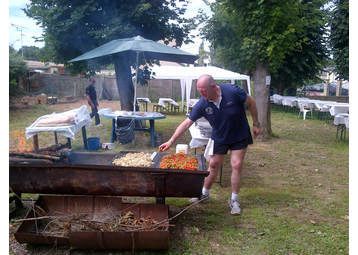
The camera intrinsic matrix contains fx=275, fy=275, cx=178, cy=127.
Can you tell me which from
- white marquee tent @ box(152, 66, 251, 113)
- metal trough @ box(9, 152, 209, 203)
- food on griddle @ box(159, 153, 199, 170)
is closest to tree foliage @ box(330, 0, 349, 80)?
white marquee tent @ box(152, 66, 251, 113)

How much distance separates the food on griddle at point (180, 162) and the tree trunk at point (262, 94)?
19.2 ft

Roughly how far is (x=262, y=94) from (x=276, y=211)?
5.59 metres

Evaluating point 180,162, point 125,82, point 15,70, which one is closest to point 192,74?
point 125,82

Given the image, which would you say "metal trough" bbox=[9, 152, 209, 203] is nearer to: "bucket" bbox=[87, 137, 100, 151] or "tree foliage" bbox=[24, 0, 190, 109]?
"bucket" bbox=[87, 137, 100, 151]

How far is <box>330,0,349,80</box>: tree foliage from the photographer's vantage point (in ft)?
48.9

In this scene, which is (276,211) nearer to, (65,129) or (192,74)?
(65,129)

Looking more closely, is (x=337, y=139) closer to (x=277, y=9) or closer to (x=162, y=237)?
(x=277, y=9)

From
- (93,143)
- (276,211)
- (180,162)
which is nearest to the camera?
(180,162)

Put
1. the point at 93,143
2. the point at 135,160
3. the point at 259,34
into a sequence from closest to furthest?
the point at 135,160
the point at 93,143
the point at 259,34

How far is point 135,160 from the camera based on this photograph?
390 cm

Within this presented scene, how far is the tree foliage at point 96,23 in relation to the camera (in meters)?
8.43

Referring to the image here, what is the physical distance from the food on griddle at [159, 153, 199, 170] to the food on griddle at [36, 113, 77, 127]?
9.74ft

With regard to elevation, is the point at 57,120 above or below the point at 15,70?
below

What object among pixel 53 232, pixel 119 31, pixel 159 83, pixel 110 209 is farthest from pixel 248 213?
pixel 159 83
